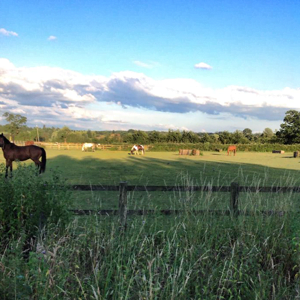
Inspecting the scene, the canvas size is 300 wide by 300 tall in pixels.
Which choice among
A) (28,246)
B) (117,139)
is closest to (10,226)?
(28,246)

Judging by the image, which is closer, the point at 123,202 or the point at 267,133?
the point at 123,202

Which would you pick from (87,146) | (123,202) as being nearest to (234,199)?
(123,202)

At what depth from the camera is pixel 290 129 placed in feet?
258

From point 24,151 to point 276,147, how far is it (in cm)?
5741

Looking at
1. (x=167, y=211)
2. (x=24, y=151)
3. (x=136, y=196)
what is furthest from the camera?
(x=24, y=151)

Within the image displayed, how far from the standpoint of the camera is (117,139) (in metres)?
90.1

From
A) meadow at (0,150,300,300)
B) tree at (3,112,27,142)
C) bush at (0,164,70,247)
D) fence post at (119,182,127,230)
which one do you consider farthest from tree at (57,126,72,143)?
meadow at (0,150,300,300)

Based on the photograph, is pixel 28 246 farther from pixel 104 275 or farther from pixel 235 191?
pixel 235 191

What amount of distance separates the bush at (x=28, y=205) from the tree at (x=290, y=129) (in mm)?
83138

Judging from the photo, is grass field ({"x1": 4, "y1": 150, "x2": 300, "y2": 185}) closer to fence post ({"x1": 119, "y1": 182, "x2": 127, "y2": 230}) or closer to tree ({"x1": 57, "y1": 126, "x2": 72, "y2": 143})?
fence post ({"x1": 119, "y1": 182, "x2": 127, "y2": 230})

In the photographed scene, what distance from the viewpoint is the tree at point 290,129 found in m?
77.9

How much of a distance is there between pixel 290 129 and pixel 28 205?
277 ft

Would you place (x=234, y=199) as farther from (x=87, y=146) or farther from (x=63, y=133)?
(x=63, y=133)

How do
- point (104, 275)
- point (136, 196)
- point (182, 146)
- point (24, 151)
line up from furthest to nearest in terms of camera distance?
point (182, 146) < point (24, 151) < point (136, 196) < point (104, 275)
